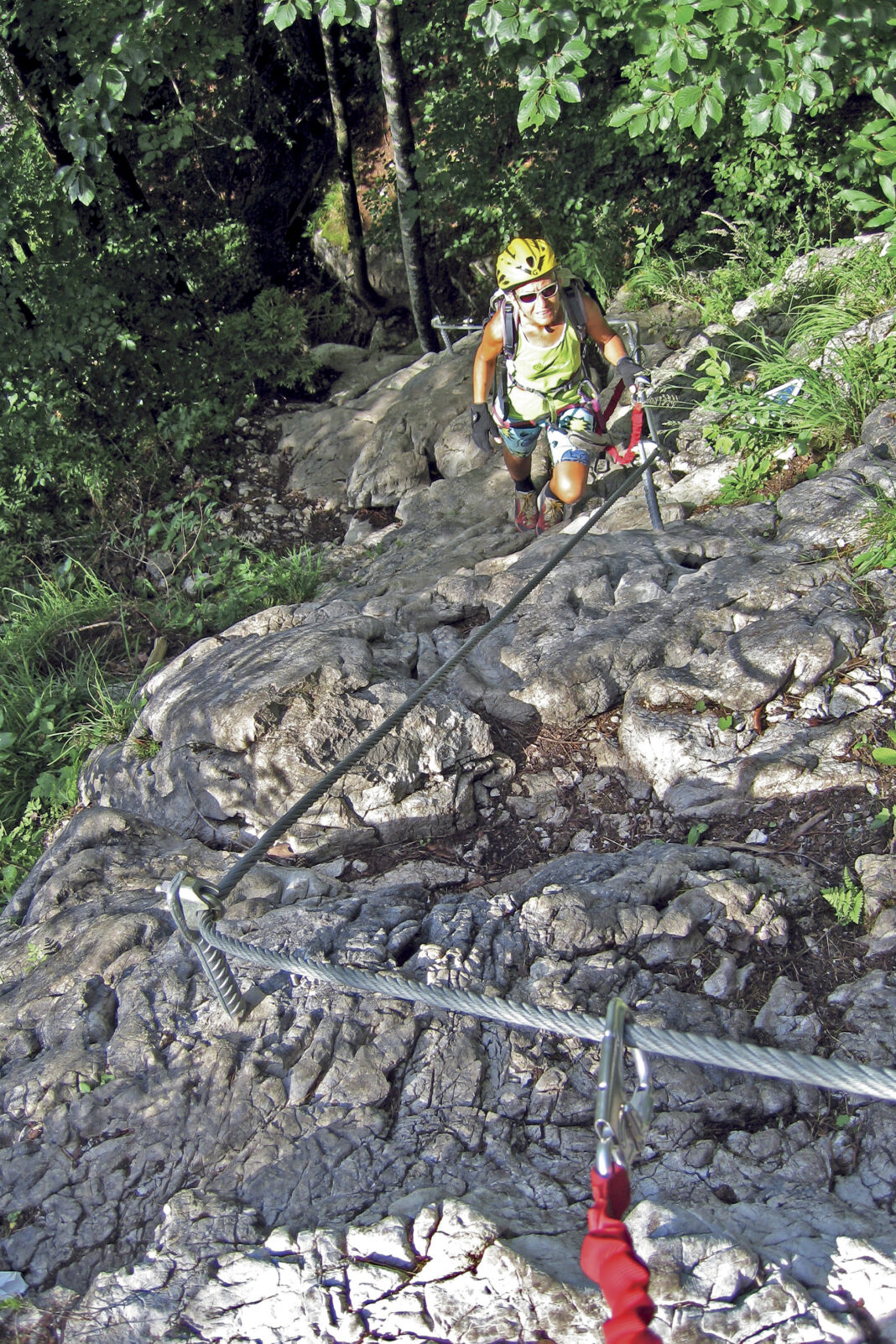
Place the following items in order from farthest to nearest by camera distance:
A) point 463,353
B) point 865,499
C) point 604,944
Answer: point 463,353 → point 865,499 → point 604,944

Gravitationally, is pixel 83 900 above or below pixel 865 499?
below

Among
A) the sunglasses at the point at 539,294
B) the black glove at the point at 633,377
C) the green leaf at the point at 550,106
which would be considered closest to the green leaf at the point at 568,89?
the green leaf at the point at 550,106

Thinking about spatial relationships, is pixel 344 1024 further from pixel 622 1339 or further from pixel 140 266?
pixel 140 266

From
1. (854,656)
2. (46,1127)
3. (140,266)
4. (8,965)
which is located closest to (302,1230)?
(46,1127)

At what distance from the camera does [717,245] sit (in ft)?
23.3

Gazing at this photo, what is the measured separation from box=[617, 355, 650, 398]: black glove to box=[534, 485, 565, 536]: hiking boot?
0.78 metres

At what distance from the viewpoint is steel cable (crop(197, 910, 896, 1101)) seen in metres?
1.29

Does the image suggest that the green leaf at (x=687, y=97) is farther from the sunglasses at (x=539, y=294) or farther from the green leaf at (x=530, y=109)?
the sunglasses at (x=539, y=294)

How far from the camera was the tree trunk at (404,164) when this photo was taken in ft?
21.0

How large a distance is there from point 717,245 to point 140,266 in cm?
483

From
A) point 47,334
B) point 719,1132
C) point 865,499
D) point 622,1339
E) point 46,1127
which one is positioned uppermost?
point 47,334

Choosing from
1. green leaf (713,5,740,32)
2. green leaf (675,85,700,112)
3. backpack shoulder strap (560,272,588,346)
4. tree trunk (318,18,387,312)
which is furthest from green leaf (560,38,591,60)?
tree trunk (318,18,387,312)

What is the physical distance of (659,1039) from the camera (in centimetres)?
136

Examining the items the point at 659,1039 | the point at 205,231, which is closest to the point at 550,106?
the point at 659,1039
